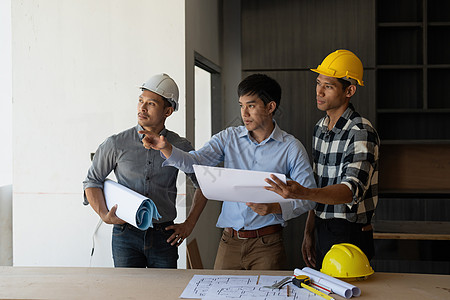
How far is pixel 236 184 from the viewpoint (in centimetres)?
178

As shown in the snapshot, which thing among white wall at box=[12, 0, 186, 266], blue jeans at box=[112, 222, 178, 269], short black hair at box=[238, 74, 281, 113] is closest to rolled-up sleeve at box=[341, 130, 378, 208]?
short black hair at box=[238, 74, 281, 113]

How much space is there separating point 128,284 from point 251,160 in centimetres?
77

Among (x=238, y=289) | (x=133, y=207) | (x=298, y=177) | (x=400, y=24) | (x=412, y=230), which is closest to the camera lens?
(x=238, y=289)

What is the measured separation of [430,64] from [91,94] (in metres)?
2.63

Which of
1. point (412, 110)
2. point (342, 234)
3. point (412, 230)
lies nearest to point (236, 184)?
point (342, 234)

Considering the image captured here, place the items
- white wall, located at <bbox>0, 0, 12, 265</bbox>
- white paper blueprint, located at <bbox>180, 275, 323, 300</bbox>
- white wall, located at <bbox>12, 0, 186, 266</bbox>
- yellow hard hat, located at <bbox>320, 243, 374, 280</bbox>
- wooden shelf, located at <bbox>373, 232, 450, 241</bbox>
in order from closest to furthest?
white paper blueprint, located at <bbox>180, 275, 323, 300</bbox>
yellow hard hat, located at <bbox>320, 243, 374, 280</bbox>
white wall, located at <bbox>12, 0, 186, 266</bbox>
wooden shelf, located at <bbox>373, 232, 450, 241</bbox>
white wall, located at <bbox>0, 0, 12, 265</bbox>

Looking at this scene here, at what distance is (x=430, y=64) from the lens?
408 centimetres

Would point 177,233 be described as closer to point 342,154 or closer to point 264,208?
point 264,208

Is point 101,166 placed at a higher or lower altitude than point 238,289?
higher

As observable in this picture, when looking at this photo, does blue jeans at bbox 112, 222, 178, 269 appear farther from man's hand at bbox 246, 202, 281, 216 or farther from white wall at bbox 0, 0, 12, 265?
white wall at bbox 0, 0, 12, 265

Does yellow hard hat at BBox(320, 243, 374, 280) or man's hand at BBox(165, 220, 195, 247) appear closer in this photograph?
yellow hard hat at BBox(320, 243, 374, 280)

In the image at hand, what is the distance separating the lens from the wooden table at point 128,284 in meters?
1.64

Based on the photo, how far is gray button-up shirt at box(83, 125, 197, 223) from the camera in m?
2.24

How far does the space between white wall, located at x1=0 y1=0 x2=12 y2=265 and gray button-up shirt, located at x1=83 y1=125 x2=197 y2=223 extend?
5.98ft
